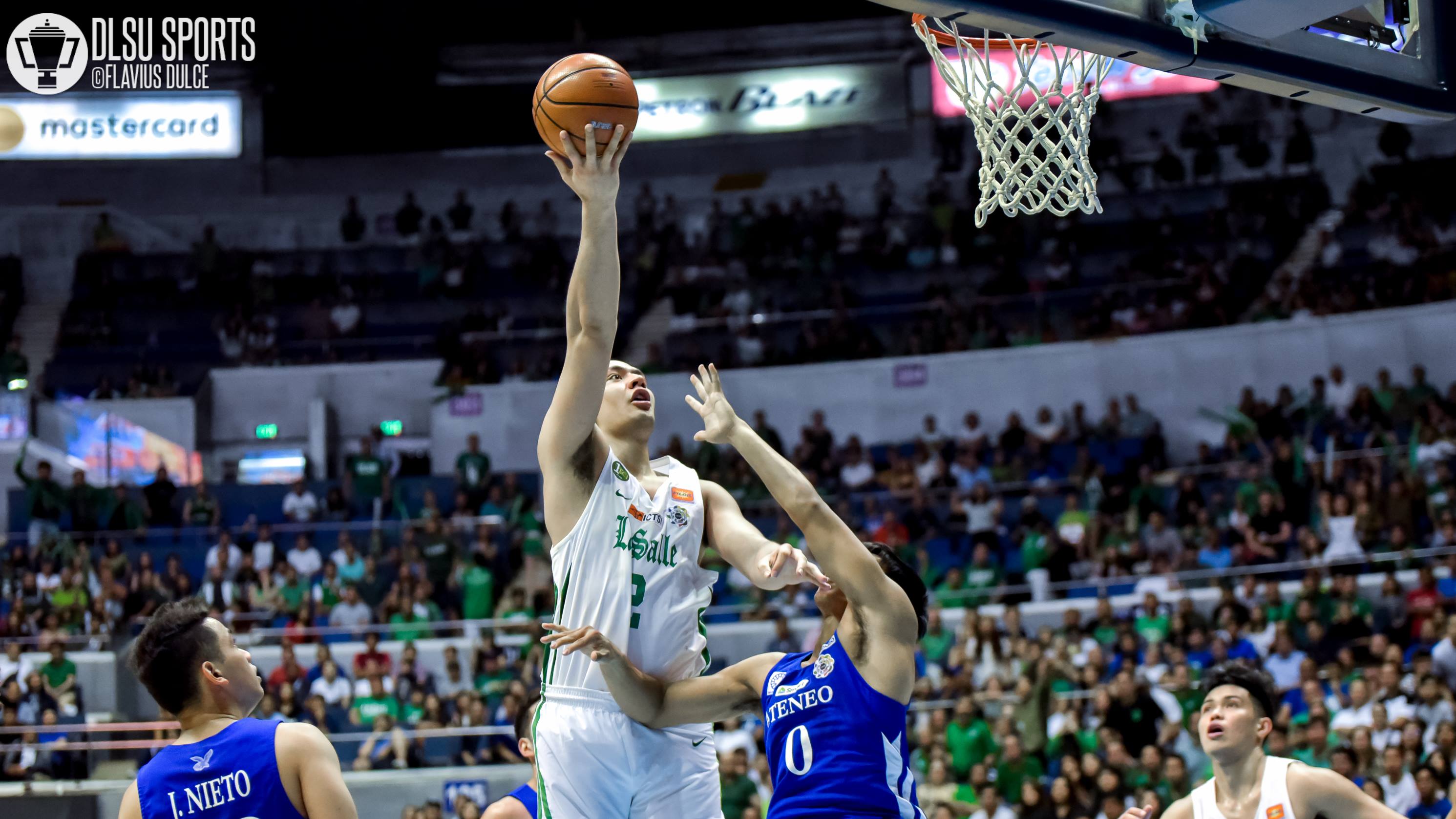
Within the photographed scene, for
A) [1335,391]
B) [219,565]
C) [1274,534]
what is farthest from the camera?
[1335,391]

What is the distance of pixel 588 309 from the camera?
4.07m

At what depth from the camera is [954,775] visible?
11.7m

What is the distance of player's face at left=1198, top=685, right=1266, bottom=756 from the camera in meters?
5.21

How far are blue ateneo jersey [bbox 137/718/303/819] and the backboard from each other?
261 cm

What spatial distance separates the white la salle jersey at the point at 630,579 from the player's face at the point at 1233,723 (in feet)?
6.78

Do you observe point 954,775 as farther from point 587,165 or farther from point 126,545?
point 126,545

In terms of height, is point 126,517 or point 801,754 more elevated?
point 126,517

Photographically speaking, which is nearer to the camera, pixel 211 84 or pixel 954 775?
pixel 954 775

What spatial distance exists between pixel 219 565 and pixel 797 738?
12.9m

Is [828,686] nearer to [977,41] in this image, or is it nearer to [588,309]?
[588,309]

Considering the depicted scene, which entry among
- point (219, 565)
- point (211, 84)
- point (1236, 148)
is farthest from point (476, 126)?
point (1236, 148)

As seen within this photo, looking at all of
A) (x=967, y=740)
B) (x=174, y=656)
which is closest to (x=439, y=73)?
(x=967, y=740)

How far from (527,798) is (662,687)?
51.8 inches

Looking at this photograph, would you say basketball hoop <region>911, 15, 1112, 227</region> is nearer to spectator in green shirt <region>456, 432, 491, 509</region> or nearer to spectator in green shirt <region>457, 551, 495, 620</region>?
spectator in green shirt <region>457, 551, 495, 620</region>
